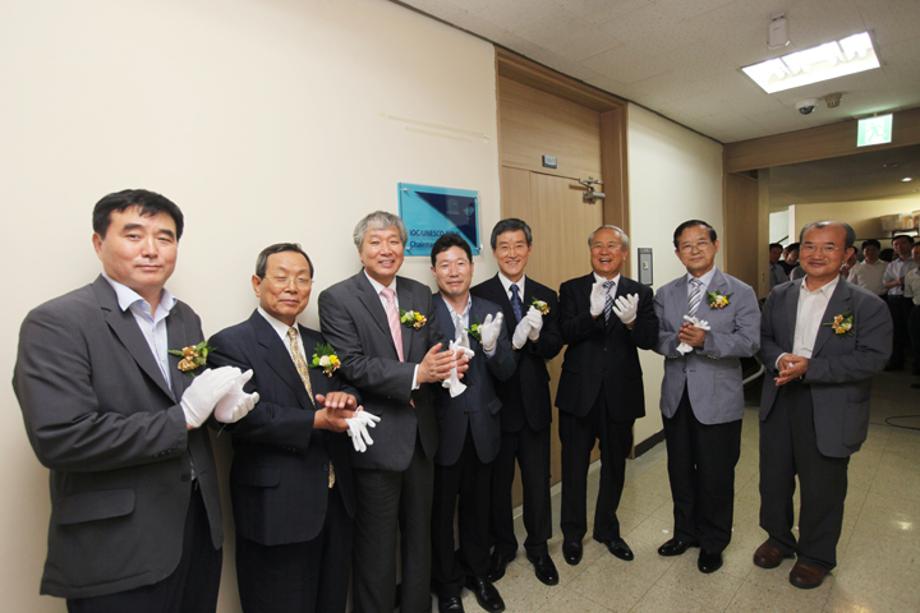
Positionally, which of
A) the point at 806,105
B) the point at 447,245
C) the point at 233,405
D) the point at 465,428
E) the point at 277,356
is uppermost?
the point at 806,105

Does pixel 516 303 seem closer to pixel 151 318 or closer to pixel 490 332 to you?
pixel 490 332

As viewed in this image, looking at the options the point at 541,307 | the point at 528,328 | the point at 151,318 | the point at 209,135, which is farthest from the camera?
the point at 541,307

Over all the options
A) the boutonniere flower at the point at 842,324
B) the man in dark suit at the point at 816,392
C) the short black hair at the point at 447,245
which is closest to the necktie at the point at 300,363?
the short black hair at the point at 447,245

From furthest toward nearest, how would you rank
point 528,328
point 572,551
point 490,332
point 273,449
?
point 572,551
point 528,328
point 490,332
point 273,449

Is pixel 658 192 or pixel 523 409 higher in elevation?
pixel 658 192

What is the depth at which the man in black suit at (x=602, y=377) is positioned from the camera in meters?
2.42

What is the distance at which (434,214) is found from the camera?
8.10 ft

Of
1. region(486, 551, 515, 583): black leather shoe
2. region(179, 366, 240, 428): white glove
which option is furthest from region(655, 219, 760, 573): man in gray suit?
region(179, 366, 240, 428): white glove

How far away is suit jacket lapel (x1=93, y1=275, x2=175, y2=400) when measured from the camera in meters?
1.26

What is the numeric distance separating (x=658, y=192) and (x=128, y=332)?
13.6 ft

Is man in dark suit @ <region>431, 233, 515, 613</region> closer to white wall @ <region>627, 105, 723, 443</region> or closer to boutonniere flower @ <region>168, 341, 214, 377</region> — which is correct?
boutonniere flower @ <region>168, 341, 214, 377</region>

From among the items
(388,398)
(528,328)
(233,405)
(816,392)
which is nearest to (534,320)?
(528,328)

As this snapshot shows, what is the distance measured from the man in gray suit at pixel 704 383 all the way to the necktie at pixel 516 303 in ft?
2.51

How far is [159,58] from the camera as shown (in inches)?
63.9
